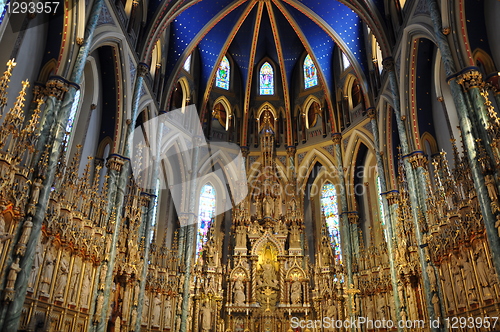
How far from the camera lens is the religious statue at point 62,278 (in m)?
12.6

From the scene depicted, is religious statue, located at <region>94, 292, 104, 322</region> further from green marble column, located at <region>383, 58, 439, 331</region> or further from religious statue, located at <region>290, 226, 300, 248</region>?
green marble column, located at <region>383, 58, 439, 331</region>

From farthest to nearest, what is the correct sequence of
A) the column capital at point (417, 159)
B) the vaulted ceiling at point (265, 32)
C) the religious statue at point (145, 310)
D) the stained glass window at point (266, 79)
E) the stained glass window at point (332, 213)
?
the stained glass window at point (266, 79), the stained glass window at point (332, 213), the vaulted ceiling at point (265, 32), the religious statue at point (145, 310), the column capital at point (417, 159)

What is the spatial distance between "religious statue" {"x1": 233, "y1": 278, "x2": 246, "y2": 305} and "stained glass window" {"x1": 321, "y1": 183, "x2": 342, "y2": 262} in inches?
204

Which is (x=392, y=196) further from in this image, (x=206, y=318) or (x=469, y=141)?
(x=206, y=318)

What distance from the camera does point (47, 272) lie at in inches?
478

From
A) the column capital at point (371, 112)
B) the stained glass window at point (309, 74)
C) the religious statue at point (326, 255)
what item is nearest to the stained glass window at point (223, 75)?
the stained glass window at point (309, 74)

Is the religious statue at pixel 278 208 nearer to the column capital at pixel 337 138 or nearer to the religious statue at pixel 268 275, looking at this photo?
the religious statue at pixel 268 275

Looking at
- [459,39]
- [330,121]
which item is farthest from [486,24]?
[330,121]

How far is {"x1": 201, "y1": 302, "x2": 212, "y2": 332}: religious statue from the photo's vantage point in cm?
1991

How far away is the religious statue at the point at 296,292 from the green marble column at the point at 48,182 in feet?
44.4

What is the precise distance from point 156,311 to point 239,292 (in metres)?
4.30

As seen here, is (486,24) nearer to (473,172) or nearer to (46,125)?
(473,172)

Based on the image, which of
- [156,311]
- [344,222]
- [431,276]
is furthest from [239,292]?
[431,276]

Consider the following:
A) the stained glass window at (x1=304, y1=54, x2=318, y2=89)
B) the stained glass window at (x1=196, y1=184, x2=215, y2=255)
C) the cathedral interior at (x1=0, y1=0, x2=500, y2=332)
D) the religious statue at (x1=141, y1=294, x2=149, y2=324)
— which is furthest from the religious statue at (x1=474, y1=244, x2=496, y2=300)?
the stained glass window at (x1=304, y1=54, x2=318, y2=89)
